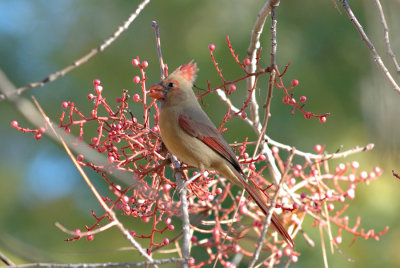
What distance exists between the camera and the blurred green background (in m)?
5.59

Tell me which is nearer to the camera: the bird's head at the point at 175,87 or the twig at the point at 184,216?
the twig at the point at 184,216

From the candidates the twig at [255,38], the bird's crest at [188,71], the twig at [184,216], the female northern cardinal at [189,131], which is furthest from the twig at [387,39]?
the bird's crest at [188,71]

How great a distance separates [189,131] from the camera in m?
Result: 2.74

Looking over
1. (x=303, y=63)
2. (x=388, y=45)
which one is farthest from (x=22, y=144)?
(x=388, y=45)

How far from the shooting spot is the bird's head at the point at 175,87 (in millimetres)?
2668

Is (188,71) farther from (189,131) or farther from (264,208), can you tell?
(264,208)

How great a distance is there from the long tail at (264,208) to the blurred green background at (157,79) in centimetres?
273

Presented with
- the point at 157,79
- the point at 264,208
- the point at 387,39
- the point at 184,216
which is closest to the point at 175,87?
the point at 264,208

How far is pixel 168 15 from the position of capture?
288 inches

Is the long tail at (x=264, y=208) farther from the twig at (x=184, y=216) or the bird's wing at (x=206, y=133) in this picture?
the twig at (x=184, y=216)

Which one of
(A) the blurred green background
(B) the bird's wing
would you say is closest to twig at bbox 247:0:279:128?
(B) the bird's wing

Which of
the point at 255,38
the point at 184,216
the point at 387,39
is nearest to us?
the point at 387,39

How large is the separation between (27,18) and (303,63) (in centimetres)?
404

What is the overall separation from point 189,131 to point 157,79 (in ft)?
12.9
